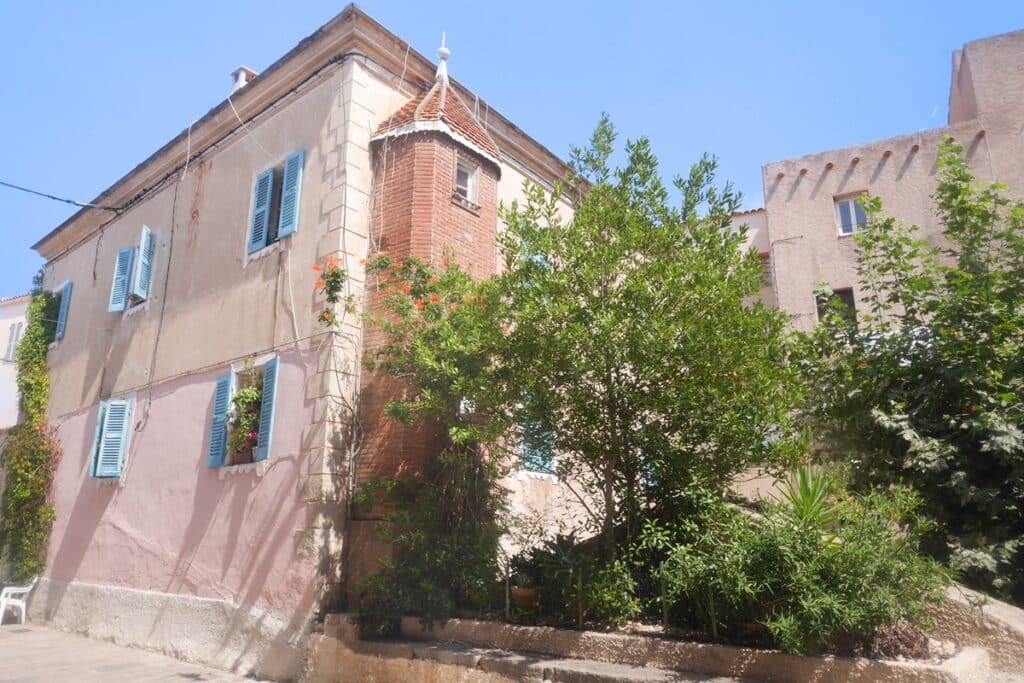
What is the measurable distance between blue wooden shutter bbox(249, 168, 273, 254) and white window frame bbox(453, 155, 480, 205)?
8.89ft

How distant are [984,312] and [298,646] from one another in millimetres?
7806

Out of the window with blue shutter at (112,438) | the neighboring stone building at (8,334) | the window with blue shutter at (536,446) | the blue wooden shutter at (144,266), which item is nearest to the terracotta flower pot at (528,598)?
the window with blue shutter at (536,446)

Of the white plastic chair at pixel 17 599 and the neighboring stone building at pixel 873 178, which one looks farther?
the neighboring stone building at pixel 873 178

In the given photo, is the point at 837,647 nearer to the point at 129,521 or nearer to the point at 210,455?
the point at 210,455

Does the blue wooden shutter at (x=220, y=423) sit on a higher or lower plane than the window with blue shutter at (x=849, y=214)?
lower

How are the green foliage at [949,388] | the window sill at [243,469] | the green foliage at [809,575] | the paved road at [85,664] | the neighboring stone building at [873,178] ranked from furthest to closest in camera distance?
the neighboring stone building at [873,178]
the window sill at [243,469]
the paved road at [85,664]
the green foliage at [949,388]
the green foliage at [809,575]

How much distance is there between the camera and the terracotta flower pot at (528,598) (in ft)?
22.9

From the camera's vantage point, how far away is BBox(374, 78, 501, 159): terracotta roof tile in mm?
9648

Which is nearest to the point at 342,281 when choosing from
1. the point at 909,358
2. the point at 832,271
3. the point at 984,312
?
the point at 909,358

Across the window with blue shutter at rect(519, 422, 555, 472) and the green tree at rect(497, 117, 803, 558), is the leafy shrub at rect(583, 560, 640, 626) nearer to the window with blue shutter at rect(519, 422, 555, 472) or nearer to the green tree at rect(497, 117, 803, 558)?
the green tree at rect(497, 117, 803, 558)

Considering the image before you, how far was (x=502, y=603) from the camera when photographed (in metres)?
7.26

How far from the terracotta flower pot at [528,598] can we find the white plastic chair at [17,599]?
10.3 m

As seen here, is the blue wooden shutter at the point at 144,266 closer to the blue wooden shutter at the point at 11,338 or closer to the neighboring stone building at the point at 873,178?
the neighboring stone building at the point at 873,178

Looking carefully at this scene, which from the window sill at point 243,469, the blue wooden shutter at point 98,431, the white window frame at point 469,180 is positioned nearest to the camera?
the window sill at point 243,469
